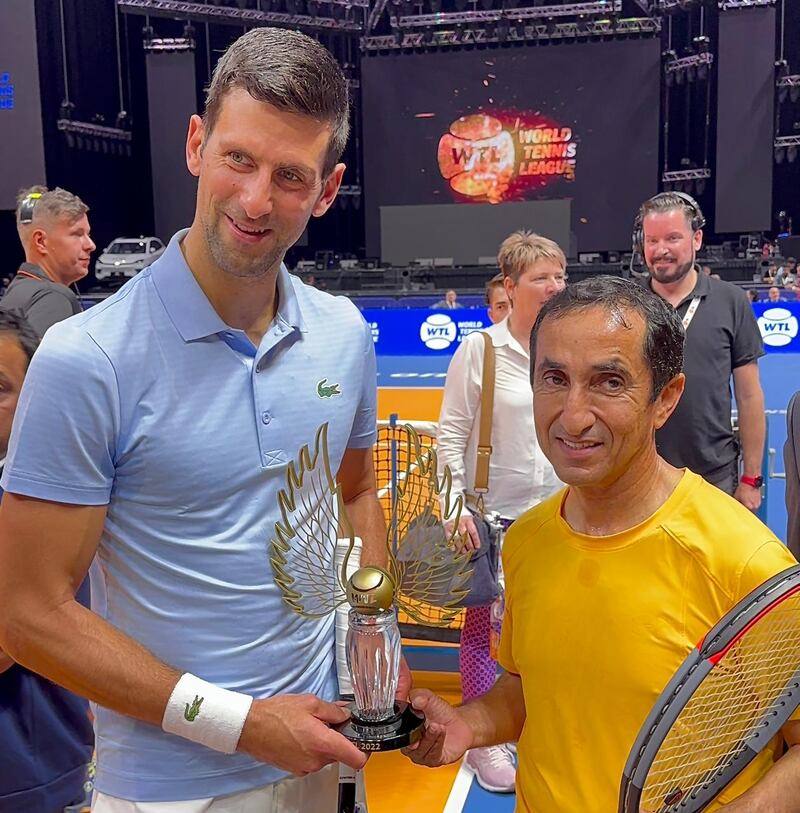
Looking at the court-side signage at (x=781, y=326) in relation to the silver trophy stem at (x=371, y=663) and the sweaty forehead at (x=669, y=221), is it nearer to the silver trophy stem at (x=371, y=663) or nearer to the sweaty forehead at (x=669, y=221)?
the sweaty forehead at (x=669, y=221)

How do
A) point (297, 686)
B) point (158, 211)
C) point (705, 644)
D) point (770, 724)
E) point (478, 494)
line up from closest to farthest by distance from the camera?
point (705, 644)
point (770, 724)
point (297, 686)
point (478, 494)
point (158, 211)

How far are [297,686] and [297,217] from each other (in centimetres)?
77

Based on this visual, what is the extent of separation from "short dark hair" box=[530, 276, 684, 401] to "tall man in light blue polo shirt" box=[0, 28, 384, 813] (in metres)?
0.42

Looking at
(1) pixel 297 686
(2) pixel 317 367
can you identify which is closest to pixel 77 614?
(1) pixel 297 686

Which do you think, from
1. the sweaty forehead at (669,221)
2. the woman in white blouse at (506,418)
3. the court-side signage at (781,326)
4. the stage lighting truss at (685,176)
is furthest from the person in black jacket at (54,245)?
the stage lighting truss at (685,176)

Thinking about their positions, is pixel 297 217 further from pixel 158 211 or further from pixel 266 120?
pixel 158 211

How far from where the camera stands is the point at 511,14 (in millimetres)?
20391

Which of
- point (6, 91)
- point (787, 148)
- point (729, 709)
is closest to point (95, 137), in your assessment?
point (6, 91)

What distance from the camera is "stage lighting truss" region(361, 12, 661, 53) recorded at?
2028cm

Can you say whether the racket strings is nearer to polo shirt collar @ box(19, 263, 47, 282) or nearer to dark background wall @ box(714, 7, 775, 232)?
polo shirt collar @ box(19, 263, 47, 282)

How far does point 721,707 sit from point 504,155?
21258mm

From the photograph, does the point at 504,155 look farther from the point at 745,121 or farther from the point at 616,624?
the point at 616,624

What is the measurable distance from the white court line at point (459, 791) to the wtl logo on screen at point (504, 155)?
19.2 meters

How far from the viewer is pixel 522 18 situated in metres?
20.4
